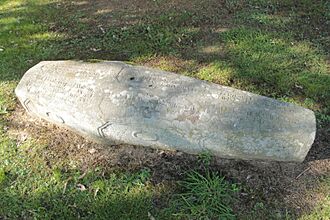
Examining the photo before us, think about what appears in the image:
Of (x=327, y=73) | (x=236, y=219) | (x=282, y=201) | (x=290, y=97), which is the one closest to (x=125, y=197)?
(x=236, y=219)

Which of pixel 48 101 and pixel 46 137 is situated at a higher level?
pixel 48 101

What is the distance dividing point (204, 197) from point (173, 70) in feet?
5.77

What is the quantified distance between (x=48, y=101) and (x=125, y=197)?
3.67 feet

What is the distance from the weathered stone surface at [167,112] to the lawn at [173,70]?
0.65 ft

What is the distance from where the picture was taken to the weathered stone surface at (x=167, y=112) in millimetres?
3611

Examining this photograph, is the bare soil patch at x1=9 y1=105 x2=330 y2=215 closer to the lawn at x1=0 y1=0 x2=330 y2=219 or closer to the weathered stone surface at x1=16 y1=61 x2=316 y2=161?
the lawn at x1=0 y1=0 x2=330 y2=219

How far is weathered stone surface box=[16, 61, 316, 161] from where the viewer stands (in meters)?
3.61

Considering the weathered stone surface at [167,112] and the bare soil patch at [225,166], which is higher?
the weathered stone surface at [167,112]

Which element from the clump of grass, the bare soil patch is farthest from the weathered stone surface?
the clump of grass

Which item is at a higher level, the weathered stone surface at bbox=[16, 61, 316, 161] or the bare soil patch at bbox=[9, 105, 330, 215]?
the weathered stone surface at bbox=[16, 61, 316, 161]

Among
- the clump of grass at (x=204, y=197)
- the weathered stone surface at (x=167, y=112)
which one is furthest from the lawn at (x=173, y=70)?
the weathered stone surface at (x=167, y=112)

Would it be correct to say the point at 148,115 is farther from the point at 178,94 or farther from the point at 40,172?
the point at 40,172

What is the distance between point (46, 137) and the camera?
4195 mm

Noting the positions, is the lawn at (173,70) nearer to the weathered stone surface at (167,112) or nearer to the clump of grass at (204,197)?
the clump of grass at (204,197)
